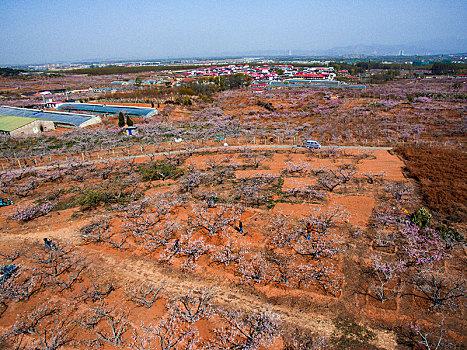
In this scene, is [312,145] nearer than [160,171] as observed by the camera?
No

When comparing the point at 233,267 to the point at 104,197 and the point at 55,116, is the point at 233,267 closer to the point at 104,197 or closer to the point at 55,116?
the point at 104,197

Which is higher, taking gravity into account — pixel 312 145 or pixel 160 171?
pixel 312 145

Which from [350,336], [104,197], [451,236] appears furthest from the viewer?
[104,197]

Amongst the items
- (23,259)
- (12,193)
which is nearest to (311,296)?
(23,259)

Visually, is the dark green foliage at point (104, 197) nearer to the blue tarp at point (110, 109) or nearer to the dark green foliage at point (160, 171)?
the dark green foliage at point (160, 171)

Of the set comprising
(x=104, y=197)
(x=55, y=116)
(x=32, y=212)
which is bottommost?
(x=32, y=212)

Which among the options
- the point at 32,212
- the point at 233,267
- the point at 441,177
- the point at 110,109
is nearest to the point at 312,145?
the point at 441,177
